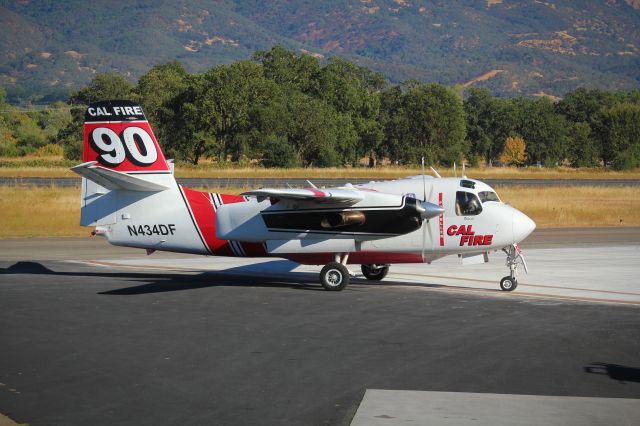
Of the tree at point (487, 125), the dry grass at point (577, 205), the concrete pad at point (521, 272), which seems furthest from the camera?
the tree at point (487, 125)

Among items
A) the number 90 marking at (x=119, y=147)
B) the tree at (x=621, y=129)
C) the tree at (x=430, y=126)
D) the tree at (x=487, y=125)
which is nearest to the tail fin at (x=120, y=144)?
the number 90 marking at (x=119, y=147)

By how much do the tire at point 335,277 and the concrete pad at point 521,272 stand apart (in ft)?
6.40

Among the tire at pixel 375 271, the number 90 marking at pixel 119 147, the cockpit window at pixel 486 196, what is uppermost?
the number 90 marking at pixel 119 147

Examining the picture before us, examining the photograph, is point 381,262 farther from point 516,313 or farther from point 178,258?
point 178,258

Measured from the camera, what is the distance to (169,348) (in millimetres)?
16078

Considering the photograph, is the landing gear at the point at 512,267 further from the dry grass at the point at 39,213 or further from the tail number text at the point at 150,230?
the dry grass at the point at 39,213

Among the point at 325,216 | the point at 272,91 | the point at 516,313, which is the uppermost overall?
the point at 272,91

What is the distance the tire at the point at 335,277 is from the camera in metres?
23.3

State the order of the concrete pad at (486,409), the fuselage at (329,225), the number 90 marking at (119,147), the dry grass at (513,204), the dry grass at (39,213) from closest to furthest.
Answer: the concrete pad at (486,409) → the fuselage at (329,225) → the number 90 marking at (119,147) → the dry grass at (39,213) → the dry grass at (513,204)

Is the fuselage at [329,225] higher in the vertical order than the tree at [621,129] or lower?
lower

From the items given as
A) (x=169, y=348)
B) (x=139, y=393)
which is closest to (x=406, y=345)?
(x=169, y=348)

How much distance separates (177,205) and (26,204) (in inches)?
976

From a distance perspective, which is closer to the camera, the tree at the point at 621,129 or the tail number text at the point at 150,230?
the tail number text at the point at 150,230

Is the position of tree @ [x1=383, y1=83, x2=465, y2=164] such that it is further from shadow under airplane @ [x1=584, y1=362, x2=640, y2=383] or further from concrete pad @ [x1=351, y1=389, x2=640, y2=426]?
concrete pad @ [x1=351, y1=389, x2=640, y2=426]
